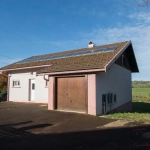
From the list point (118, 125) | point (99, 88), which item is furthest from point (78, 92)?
point (118, 125)

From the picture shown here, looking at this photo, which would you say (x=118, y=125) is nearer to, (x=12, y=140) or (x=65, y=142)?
(x=65, y=142)

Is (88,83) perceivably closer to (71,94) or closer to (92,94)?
(92,94)

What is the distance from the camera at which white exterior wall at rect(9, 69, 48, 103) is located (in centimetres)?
1803

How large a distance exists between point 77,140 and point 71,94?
20.7 ft

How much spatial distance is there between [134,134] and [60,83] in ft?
23.5

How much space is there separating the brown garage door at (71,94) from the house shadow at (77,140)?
Answer: 4.27 m

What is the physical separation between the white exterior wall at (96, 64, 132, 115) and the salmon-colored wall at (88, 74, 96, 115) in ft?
0.86

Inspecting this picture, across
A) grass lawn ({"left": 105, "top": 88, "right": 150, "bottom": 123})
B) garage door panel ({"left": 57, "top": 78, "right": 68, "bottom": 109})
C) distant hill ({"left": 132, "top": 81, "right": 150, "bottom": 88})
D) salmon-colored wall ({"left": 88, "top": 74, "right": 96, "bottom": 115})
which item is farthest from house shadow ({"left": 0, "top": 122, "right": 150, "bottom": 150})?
distant hill ({"left": 132, "top": 81, "right": 150, "bottom": 88})

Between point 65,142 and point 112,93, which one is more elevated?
point 112,93

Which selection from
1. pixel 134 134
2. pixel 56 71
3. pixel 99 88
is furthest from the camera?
pixel 56 71

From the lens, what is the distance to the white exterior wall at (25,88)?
18.0 m

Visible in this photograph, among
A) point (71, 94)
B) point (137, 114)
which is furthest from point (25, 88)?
point (137, 114)

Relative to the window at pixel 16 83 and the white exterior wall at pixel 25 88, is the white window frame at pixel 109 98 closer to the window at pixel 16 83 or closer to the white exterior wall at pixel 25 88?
the white exterior wall at pixel 25 88

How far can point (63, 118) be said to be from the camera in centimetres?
1065
